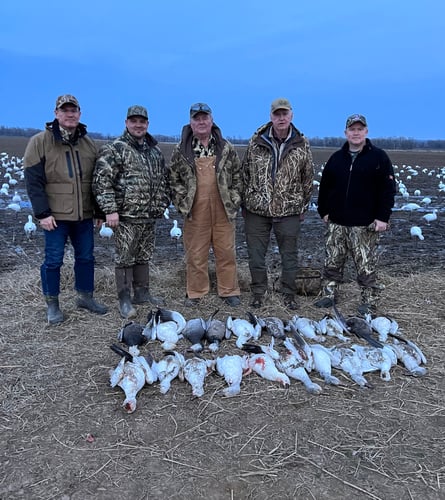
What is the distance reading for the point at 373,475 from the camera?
3.21m

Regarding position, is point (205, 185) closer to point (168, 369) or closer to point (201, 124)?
point (201, 124)

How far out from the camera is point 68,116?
5.09 metres

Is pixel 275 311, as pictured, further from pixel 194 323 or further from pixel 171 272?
pixel 171 272

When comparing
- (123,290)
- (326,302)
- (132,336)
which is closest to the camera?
(132,336)

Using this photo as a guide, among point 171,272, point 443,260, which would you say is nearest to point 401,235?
point 443,260

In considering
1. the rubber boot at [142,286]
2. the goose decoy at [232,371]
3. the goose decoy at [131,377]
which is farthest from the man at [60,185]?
the goose decoy at [232,371]

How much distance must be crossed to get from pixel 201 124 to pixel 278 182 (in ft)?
3.61

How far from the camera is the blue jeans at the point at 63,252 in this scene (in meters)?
5.35

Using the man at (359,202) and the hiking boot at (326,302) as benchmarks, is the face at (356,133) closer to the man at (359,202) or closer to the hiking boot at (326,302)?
the man at (359,202)

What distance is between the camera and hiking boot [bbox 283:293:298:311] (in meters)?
6.29

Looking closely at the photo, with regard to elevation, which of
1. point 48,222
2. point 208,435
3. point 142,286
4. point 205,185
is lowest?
point 208,435

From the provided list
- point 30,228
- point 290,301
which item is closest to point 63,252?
point 290,301

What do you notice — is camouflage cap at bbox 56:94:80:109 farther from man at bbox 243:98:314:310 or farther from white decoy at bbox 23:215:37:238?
white decoy at bbox 23:215:37:238

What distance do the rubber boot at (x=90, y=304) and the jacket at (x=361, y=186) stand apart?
9.76ft
